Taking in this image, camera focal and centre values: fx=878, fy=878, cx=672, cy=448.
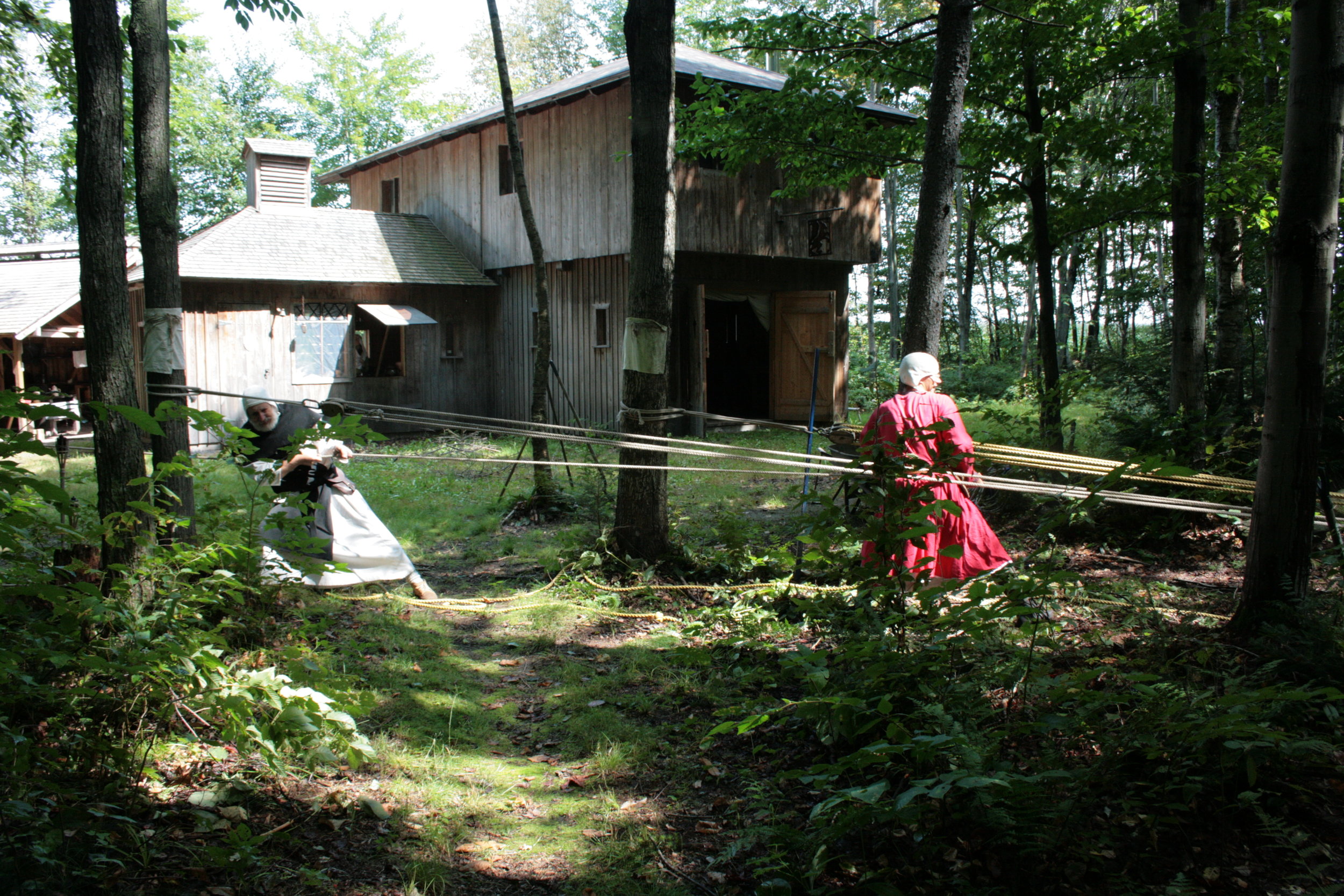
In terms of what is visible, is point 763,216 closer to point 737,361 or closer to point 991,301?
point 737,361

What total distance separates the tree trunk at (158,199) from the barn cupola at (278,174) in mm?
14552

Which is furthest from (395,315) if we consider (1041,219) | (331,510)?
(1041,219)

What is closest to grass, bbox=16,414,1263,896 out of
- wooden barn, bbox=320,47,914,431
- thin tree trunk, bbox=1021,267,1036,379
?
wooden barn, bbox=320,47,914,431

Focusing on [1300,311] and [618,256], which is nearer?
[1300,311]

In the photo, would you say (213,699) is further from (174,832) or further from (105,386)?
(105,386)

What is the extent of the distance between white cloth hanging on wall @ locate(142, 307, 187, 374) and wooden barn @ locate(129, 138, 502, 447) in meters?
10.4

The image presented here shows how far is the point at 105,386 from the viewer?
383 centimetres

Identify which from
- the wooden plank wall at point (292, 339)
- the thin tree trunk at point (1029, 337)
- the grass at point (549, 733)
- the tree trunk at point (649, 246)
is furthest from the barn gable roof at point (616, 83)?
the thin tree trunk at point (1029, 337)

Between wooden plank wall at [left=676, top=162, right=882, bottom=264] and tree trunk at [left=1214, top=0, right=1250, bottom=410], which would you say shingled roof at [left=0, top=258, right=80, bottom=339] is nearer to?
wooden plank wall at [left=676, top=162, right=882, bottom=264]

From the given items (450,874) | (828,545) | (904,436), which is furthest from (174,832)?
(904,436)

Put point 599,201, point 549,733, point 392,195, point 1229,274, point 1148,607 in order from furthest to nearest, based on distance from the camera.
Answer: point 392,195
point 599,201
point 1229,274
point 1148,607
point 549,733

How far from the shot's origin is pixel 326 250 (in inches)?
645

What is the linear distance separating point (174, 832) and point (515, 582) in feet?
11.9

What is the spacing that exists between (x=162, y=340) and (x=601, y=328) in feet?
37.1
